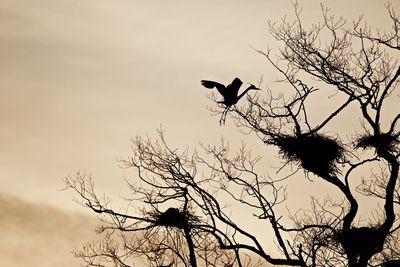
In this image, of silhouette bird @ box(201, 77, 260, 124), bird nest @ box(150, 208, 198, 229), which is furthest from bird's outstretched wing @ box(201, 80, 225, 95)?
bird nest @ box(150, 208, 198, 229)

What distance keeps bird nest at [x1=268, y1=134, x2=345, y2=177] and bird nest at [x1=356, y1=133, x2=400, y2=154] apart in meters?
0.58

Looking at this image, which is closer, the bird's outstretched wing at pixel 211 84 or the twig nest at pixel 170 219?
the twig nest at pixel 170 219

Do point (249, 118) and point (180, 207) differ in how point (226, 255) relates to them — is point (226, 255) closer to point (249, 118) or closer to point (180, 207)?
point (180, 207)

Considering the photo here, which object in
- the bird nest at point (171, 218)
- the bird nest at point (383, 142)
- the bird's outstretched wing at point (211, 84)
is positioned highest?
the bird's outstretched wing at point (211, 84)

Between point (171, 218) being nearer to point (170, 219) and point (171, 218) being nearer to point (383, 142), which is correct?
point (170, 219)

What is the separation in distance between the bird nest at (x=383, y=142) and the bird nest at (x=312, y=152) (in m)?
0.58

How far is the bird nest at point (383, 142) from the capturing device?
13539 millimetres

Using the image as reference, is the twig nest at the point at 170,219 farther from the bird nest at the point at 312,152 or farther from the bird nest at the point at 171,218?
the bird nest at the point at 312,152

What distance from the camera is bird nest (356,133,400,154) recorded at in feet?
44.4

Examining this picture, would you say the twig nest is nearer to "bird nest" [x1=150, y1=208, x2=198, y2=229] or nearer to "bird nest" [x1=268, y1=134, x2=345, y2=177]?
"bird nest" [x1=150, y1=208, x2=198, y2=229]

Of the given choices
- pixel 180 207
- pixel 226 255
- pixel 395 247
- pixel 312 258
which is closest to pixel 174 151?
pixel 180 207

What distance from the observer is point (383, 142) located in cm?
1356

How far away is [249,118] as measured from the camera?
13.9m

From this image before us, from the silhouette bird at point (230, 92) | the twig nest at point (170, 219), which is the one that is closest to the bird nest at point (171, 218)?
the twig nest at point (170, 219)
